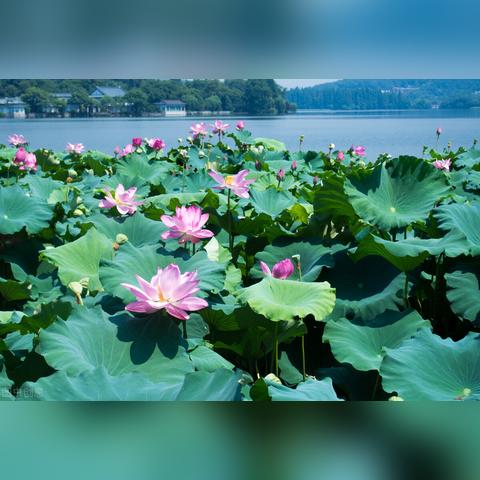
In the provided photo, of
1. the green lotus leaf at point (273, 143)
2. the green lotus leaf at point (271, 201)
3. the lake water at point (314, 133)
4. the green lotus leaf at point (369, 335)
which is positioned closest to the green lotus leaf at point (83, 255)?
the green lotus leaf at point (369, 335)

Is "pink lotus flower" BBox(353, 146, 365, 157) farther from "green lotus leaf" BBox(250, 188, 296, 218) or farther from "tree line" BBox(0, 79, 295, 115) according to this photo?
"green lotus leaf" BBox(250, 188, 296, 218)

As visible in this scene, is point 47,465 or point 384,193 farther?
point 384,193

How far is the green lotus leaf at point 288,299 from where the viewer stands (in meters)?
0.96

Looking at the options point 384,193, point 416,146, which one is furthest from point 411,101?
point 416,146

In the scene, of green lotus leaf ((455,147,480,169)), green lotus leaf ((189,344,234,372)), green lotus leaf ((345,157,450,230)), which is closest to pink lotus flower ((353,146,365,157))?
green lotus leaf ((455,147,480,169))

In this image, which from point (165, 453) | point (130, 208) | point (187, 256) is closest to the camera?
point (165, 453)

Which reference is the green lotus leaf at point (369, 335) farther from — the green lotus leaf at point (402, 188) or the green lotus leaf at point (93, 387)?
the green lotus leaf at point (93, 387)

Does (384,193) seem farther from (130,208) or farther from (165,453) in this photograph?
(165,453)

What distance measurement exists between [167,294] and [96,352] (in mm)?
122

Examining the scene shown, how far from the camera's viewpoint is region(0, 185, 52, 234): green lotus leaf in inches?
73.8

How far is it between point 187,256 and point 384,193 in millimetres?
622

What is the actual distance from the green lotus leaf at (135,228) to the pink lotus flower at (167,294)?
0.64 meters

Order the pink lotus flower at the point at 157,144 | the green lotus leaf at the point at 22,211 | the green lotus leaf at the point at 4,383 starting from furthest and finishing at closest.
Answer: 1. the pink lotus flower at the point at 157,144
2. the green lotus leaf at the point at 22,211
3. the green lotus leaf at the point at 4,383
